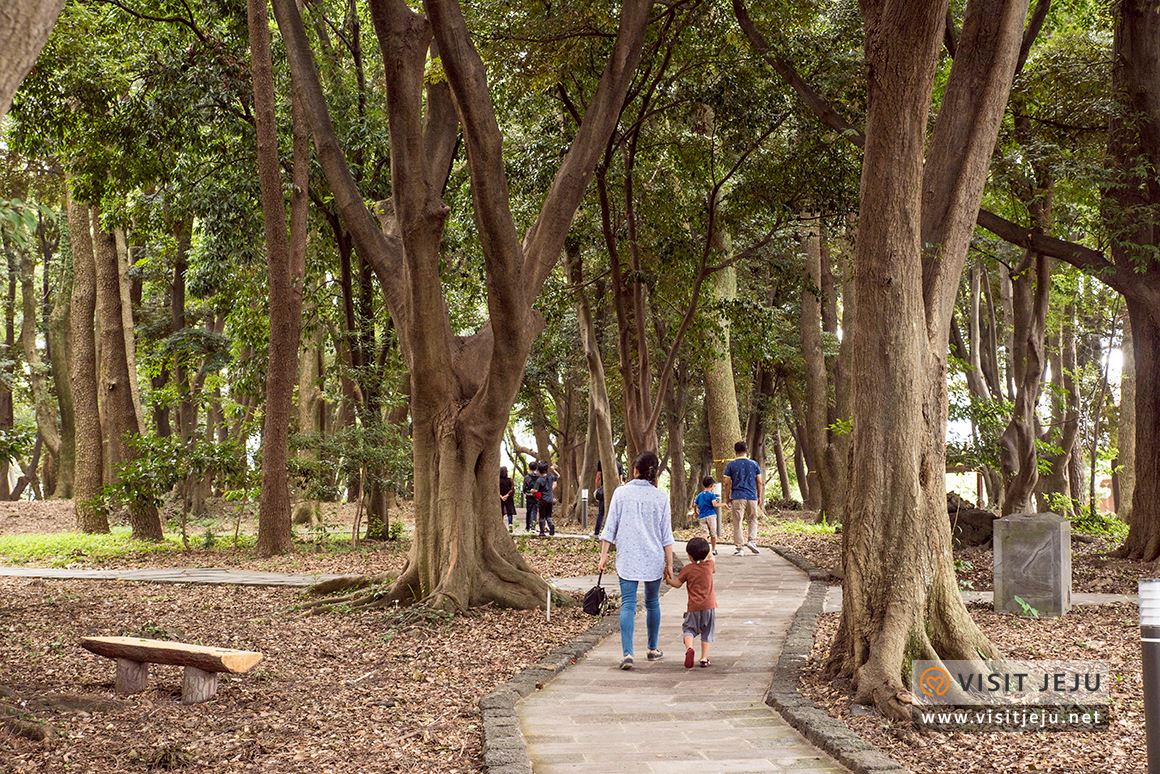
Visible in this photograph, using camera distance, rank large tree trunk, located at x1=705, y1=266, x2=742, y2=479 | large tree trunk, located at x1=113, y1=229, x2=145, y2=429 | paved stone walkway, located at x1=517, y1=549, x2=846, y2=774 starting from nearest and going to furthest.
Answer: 1. paved stone walkway, located at x1=517, y1=549, x2=846, y2=774
2. large tree trunk, located at x1=113, y1=229, x2=145, y2=429
3. large tree trunk, located at x1=705, y1=266, x2=742, y2=479

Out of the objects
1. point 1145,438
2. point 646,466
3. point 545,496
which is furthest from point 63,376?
point 1145,438

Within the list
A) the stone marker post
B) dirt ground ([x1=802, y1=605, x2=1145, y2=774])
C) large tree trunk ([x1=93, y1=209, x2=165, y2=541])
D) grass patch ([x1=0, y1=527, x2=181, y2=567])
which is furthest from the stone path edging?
large tree trunk ([x1=93, y1=209, x2=165, y2=541])

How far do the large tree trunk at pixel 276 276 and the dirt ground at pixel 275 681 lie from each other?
13.4ft

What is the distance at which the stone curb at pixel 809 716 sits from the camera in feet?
17.4

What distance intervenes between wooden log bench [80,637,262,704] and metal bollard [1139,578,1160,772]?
16.6 ft

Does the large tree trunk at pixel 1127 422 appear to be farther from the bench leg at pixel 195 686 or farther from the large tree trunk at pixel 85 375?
the bench leg at pixel 195 686

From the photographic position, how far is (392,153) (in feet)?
35.2

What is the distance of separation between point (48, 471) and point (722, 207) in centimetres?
2856

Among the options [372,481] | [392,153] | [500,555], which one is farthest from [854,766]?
[372,481]

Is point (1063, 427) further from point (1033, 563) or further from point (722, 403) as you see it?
point (1033, 563)

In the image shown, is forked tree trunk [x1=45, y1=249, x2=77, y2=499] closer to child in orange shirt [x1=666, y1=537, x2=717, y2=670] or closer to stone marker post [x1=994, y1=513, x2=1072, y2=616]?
child in orange shirt [x1=666, y1=537, x2=717, y2=670]

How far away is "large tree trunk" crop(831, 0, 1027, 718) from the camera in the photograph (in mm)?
7043

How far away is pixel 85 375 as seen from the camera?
2002 cm

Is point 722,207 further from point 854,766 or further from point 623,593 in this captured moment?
point 854,766
